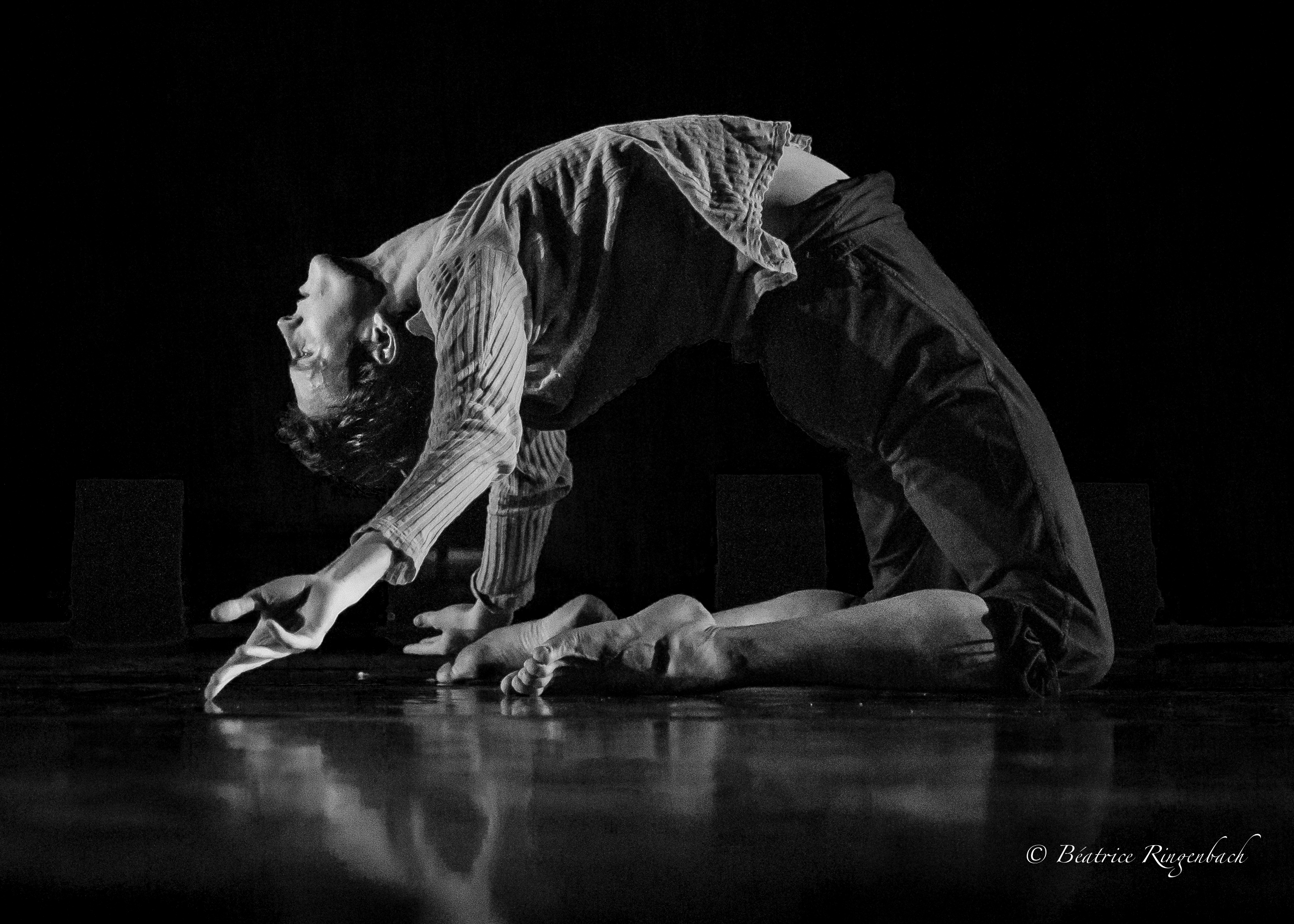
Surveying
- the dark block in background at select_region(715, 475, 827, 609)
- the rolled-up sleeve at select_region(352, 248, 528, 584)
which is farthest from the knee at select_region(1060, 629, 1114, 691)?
the dark block in background at select_region(715, 475, 827, 609)

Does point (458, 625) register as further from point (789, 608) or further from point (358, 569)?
point (358, 569)

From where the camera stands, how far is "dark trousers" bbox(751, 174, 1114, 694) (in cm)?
156

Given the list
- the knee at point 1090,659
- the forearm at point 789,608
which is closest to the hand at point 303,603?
the forearm at point 789,608

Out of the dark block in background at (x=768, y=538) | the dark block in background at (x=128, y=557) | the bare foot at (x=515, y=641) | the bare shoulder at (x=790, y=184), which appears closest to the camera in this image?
the bare shoulder at (x=790, y=184)

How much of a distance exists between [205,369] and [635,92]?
4.18 feet

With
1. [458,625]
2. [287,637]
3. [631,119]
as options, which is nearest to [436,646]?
[458,625]

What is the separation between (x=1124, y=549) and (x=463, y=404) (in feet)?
6.06

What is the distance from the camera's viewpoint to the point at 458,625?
2096 millimetres

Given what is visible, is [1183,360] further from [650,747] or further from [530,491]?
[650,747]

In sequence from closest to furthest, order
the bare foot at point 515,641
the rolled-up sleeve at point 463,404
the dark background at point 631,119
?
the rolled-up sleeve at point 463,404
the bare foot at point 515,641
the dark background at point 631,119

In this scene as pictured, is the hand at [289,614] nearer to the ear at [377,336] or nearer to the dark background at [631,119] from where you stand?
the ear at [377,336]

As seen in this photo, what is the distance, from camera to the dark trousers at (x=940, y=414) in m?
1.56

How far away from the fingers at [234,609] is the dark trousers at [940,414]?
71cm

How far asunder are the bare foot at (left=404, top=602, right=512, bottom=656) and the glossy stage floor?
482 millimetres
